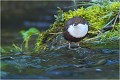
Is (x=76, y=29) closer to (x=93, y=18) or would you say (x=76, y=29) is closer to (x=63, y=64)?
(x=63, y=64)

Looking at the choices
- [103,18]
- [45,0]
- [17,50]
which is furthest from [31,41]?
[45,0]

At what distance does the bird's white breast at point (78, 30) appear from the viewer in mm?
3843

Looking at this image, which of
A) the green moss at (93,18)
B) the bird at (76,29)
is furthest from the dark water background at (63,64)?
the green moss at (93,18)

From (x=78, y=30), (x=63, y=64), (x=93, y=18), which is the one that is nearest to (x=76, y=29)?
(x=78, y=30)

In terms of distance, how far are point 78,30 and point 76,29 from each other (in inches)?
0.9

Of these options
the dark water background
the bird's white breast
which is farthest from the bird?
the dark water background

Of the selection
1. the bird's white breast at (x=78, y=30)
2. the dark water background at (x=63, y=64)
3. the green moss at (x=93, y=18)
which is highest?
the green moss at (x=93, y=18)

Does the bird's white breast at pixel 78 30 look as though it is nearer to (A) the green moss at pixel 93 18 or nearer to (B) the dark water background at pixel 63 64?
(B) the dark water background at pixel 63 64

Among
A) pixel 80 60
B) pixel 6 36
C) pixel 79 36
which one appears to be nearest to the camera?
pixel 80 60

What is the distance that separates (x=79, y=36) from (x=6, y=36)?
4913mm

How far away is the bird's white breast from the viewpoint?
3843 mm

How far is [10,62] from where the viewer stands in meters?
3.65

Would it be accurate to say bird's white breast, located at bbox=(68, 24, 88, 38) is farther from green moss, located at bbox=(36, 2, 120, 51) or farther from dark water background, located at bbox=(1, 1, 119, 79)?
green moss, located at bbox=(36, 2, 120, 51)

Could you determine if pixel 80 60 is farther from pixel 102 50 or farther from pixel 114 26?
pixel 114 26
